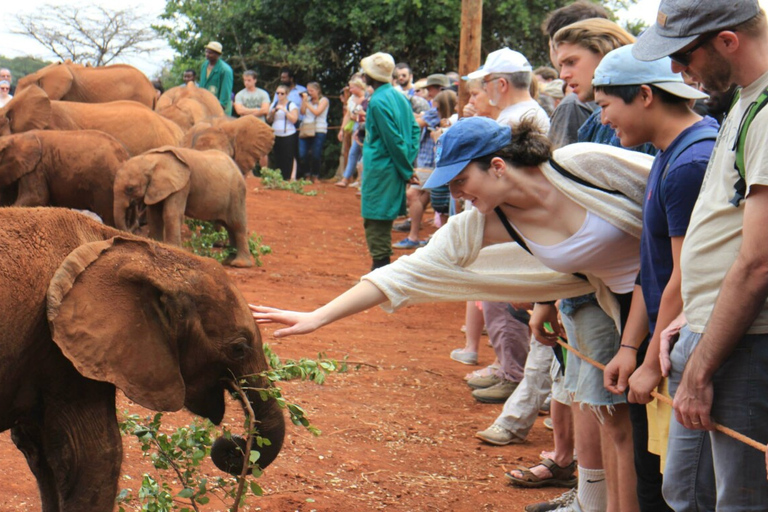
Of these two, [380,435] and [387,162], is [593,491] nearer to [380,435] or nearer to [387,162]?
[380,435]

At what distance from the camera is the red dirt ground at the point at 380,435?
5.09m

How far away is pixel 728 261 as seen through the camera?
9.21ft

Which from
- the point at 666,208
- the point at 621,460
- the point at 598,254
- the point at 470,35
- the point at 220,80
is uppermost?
the point at 470,35

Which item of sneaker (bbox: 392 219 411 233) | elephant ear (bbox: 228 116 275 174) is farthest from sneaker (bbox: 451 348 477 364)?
sneaker (bbox: 392 219 411 233)

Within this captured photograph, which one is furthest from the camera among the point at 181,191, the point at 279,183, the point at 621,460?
the point at 279,183

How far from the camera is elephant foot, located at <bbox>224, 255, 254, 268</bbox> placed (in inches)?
472

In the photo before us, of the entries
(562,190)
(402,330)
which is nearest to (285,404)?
(562,190)

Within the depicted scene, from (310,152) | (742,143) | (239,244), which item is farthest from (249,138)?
(742,143)

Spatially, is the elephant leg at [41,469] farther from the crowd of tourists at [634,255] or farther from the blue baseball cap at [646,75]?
the blue baseball cap at [646,75]

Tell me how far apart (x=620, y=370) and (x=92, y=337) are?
198cm

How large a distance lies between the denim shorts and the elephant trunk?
1305 millimetres

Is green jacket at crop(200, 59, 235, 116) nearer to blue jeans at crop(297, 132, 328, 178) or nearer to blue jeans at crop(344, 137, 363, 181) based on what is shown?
blue jeans at crop(344, 137, 363, 181)

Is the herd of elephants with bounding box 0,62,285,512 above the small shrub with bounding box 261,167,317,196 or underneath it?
above

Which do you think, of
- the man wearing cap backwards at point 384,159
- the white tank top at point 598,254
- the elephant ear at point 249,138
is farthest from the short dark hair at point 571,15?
the elephant ear at point 249,138
